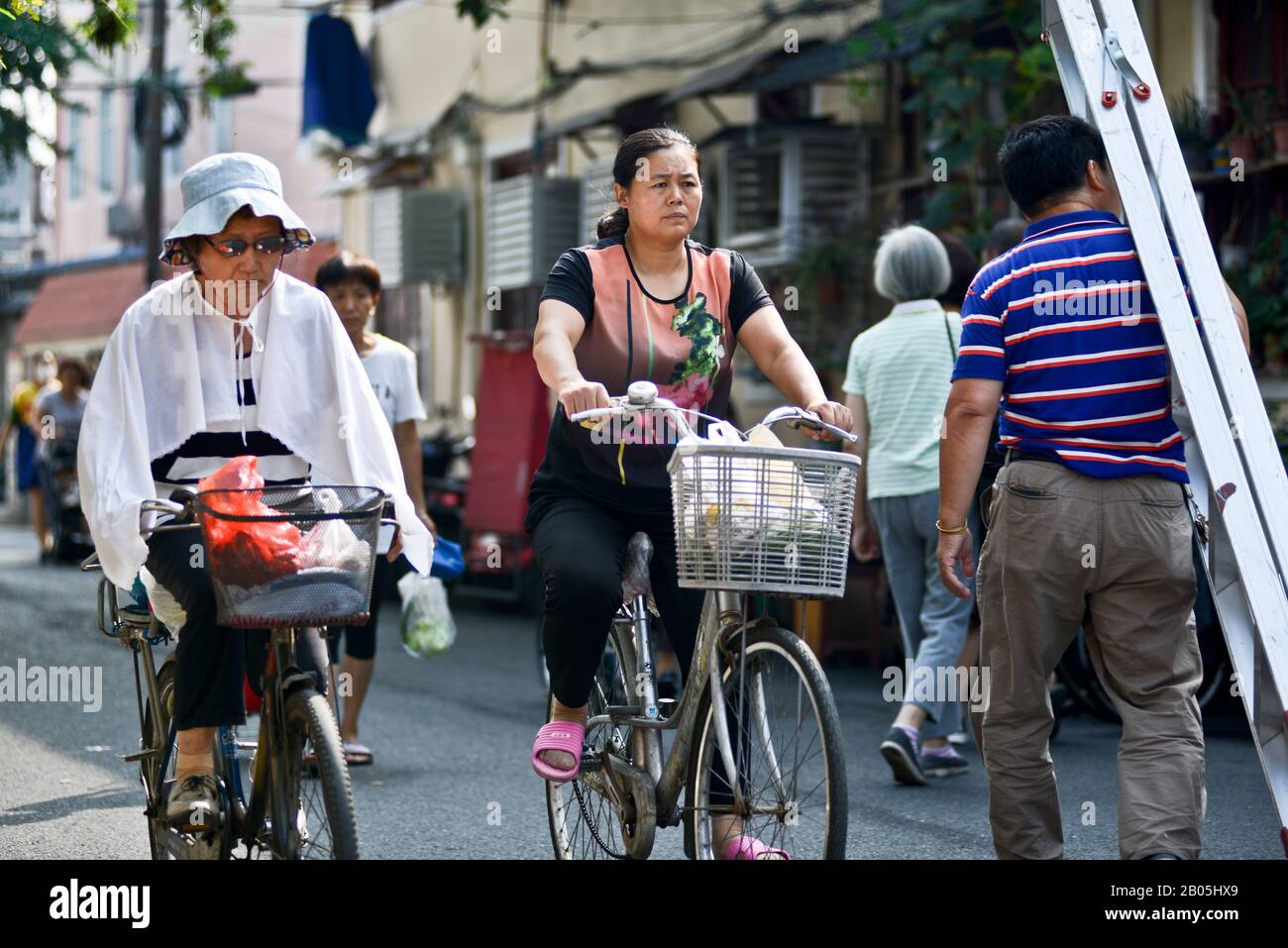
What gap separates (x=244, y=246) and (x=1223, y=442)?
245 centimetres

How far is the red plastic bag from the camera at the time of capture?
423 cm

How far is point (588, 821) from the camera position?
5.35 metres

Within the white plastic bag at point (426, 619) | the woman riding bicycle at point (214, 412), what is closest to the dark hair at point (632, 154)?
the woman riding bicycle at point (214, 412)

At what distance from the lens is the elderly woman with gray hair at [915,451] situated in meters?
7.80

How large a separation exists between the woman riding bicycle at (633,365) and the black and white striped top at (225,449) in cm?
70

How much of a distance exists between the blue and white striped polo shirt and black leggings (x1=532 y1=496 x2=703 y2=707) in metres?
0.91

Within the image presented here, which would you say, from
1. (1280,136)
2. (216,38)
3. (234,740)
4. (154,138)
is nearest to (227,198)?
(234,740)

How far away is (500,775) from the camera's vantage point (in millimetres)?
7859

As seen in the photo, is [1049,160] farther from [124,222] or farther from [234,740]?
[124,222]

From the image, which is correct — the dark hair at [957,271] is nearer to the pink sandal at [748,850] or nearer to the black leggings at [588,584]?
the black leggings at [588,584]

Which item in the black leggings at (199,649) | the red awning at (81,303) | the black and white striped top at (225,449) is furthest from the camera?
the red awning at (81,303)

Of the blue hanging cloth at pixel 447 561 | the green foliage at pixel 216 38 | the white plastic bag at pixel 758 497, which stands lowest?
the blue hanging cloth at pixel 447 561
